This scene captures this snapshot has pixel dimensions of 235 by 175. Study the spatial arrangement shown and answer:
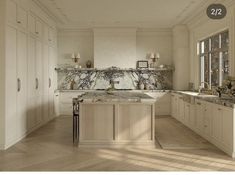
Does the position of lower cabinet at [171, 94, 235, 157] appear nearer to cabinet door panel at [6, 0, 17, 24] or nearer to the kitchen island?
the kitchen island

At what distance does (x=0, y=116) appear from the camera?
4.66 metres

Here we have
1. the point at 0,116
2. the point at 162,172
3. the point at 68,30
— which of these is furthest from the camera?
the point at 68,30

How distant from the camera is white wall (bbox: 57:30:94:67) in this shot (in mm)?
9367

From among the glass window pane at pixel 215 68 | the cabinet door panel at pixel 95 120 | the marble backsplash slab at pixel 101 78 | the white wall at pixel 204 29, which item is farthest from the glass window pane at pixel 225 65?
the marble backsplash slab at pixel 101 78

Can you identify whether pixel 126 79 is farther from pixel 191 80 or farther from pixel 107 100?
pixel 107 100

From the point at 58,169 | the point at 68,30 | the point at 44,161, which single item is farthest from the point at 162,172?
the point at 68,30

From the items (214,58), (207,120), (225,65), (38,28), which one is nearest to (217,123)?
(207,120)

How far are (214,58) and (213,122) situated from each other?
7.92ft

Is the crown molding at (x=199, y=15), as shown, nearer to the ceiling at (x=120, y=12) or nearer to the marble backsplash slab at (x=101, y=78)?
the ceiling at (x=120, y=12)

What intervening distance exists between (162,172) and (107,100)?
67.9 inches

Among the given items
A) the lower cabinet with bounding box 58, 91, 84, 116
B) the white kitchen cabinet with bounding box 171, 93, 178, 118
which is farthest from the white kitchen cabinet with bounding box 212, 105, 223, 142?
the lower cabinet with bounding box 58, 91, 84, 116

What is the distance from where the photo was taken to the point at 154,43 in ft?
31.0

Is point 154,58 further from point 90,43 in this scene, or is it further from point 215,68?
point 215,68

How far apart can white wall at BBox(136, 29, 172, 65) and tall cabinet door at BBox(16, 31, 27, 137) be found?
180 inches
